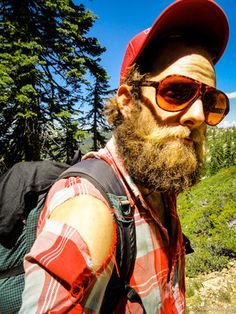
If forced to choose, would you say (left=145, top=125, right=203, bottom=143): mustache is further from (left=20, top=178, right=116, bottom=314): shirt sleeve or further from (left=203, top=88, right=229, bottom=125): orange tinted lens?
(left=20, top=178, right=116, bottom=314): shirt sleeve

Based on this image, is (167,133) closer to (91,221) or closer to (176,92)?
(176,92)

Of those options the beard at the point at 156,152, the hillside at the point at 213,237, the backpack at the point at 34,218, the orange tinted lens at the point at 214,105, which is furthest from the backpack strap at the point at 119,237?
the hillside at the point at 213,237

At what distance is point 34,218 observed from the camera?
120cm

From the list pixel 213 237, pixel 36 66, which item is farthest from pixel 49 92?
pixel 213 237

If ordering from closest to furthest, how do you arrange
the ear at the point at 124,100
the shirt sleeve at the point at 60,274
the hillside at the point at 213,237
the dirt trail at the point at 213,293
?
the shirt sleeve at the point at 60,274 < the ear at the point at 124,100 < the dirt trail at the point at 213,293 < the hillside at the point at 213,237

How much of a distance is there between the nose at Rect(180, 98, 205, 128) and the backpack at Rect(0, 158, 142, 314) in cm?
55

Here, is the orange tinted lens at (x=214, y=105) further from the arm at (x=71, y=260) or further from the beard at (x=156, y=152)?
the arm at (x=71, y=260)

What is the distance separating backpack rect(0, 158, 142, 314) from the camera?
93cm

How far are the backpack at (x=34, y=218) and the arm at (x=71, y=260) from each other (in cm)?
12

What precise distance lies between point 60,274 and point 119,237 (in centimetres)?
27

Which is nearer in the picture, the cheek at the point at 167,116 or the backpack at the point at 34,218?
the backpack at the point at 34,218

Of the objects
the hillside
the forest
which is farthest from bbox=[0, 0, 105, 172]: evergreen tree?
the hillside

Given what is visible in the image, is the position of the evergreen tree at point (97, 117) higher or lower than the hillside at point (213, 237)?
higher

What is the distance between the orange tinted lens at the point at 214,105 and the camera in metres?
1.53
